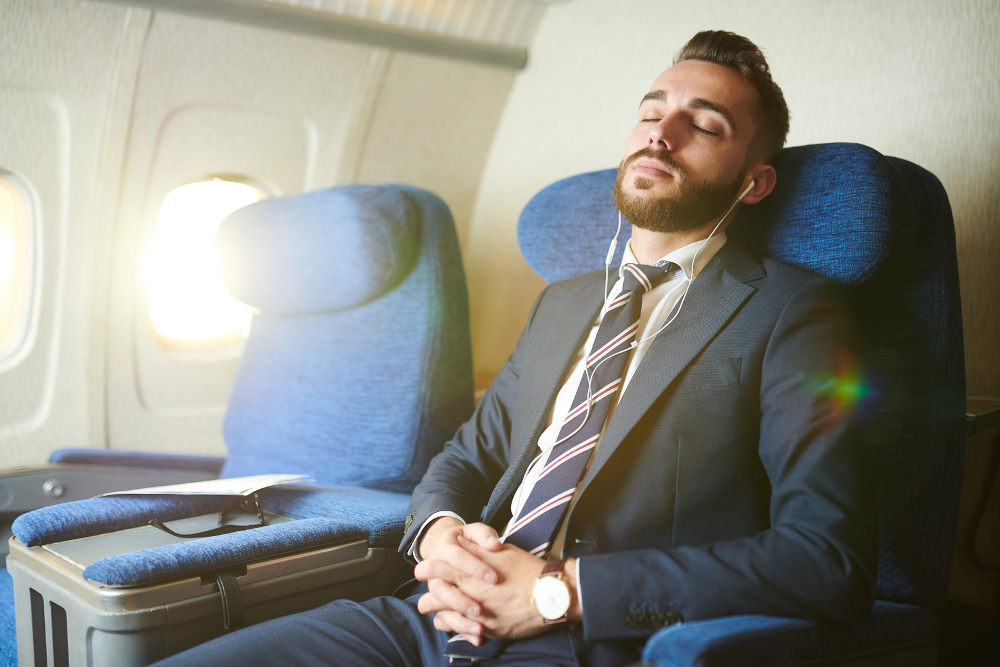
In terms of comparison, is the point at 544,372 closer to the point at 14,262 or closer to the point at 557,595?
the point at 557,595

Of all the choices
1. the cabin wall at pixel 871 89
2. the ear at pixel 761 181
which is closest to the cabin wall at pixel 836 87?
the cabin wall at pixel 871 89

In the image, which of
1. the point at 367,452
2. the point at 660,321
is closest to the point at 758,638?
the point at 660,321

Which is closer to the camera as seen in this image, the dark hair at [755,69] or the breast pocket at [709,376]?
the breast pocket at [709,376]

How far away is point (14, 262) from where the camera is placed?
2742mm

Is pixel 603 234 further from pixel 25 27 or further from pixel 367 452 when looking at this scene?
pixel 25 27

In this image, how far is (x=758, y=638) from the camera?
982 mm

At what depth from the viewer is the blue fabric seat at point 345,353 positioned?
78.7 inches

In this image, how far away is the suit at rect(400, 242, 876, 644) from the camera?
42.7 inches

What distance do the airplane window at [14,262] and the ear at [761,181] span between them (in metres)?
2.47

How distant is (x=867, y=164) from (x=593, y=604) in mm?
874

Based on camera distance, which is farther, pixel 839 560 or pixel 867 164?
pixel 867 164

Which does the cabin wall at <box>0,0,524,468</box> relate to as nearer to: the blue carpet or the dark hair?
the blue carpet

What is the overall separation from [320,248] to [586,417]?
109cm

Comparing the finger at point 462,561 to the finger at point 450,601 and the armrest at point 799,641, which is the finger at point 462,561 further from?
the armrest at point 799,641
